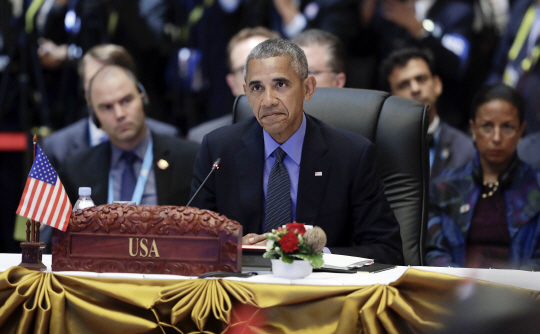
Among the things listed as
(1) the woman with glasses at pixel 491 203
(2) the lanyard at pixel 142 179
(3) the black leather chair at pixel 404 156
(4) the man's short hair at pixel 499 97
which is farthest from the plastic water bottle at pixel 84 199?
(4) the man's short hair at pixel 499 97

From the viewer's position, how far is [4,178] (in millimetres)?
4145

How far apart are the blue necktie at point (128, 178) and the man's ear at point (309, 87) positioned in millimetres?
1259

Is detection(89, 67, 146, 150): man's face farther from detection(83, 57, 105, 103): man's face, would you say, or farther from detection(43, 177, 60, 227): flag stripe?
detection(43, 177, 60, 227): flag stripe

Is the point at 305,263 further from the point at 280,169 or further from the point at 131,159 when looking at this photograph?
the point at 131,159

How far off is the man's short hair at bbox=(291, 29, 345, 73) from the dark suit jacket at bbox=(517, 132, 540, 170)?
3.31 feet

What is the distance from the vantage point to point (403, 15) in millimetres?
3809

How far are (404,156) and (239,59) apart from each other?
172cm

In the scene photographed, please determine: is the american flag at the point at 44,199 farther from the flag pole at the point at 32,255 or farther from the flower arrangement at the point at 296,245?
the flower arrangement at the point at 296,245

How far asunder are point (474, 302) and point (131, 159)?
230cm

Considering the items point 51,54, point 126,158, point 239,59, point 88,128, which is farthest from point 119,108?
point 51,54

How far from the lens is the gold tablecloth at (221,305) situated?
1320 millimetres

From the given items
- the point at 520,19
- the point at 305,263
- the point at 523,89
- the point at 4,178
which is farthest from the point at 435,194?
the point at 4,178

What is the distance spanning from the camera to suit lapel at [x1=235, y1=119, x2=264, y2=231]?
6.93 feet

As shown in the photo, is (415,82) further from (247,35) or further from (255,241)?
(255,241)
